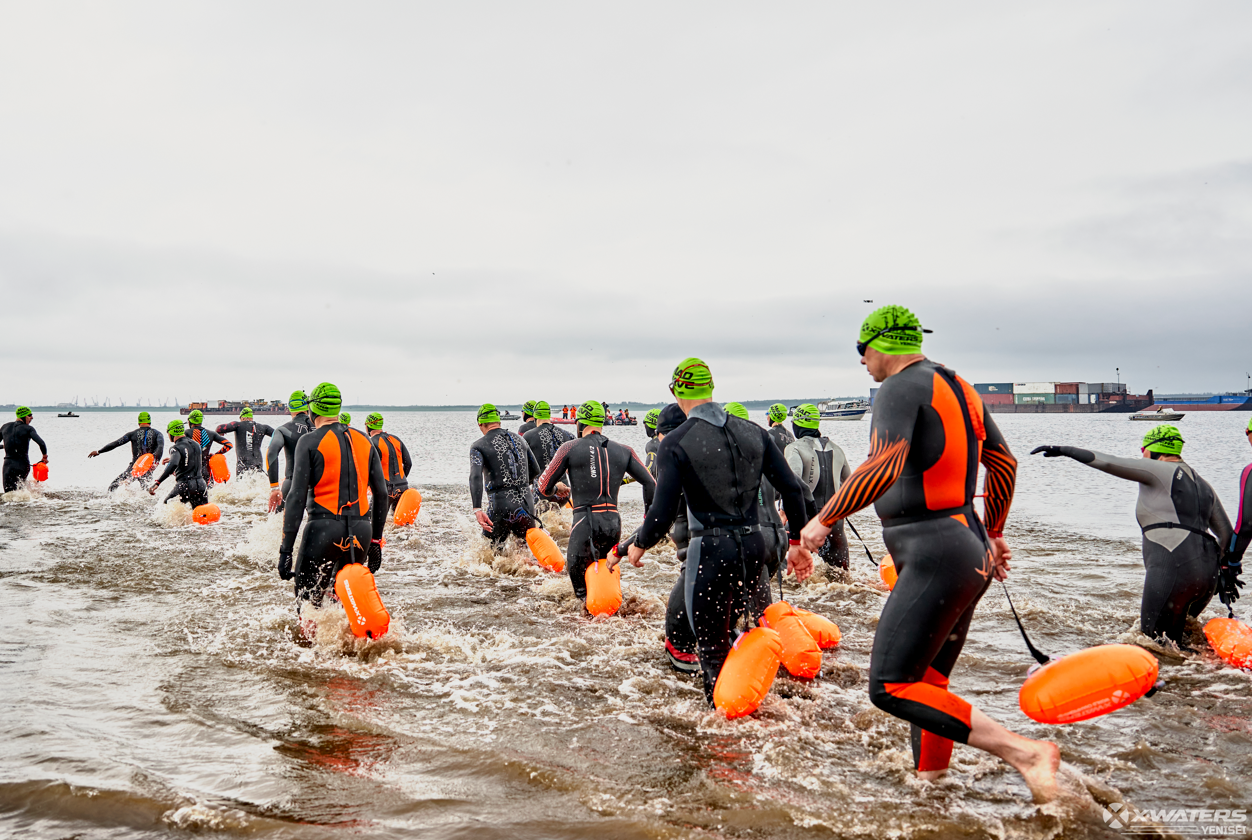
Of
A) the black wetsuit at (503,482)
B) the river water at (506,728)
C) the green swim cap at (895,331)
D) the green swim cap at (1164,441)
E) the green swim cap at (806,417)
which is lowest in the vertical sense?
the river water at (506,728)

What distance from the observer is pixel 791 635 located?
194 inches

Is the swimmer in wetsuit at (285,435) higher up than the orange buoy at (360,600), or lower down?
higher up

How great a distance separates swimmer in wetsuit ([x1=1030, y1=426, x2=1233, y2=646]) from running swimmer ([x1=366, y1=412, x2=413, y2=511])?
8.85 metres

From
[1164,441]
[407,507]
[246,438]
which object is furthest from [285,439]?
[246,438]

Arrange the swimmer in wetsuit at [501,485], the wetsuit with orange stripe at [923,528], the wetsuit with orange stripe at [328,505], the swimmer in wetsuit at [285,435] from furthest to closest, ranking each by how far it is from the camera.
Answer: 1. the swimmer in wetsuit at [285,435]
2. the swimmer in wetsuit at [501,485]
3. the wetsuit with orange stripe at [328,505]
4. the wetsuit with orange stripe at [923,528]

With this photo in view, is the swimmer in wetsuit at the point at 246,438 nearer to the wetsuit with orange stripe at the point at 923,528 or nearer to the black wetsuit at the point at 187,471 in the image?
the black wetsuit at the point at 187,471

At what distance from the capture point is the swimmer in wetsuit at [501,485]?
353 inches

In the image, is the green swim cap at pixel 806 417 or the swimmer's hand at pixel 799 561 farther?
the green swim cap at pixel 806 417

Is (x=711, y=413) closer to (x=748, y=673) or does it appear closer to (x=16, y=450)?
(x=748, y=673)

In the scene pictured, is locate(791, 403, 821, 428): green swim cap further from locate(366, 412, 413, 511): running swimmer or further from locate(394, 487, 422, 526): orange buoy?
locate(394, 487, 422, 526): orange buoy

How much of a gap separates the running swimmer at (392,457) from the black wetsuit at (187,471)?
3.43 meters

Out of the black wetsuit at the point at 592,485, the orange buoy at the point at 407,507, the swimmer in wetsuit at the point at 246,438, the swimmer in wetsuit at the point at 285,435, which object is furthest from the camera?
the swimmer in wetsuit at the point at 246,438

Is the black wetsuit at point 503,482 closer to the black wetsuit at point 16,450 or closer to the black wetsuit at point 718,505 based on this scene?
the black wetsuit at point 718,505

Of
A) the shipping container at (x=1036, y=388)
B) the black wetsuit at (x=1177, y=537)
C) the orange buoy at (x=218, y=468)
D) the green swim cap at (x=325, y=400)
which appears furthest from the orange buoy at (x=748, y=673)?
the shipping container at (x=1036, y=388)
